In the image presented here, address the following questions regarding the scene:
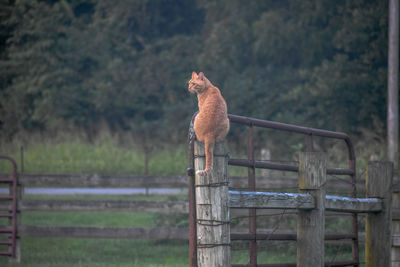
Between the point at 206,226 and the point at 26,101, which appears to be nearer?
the point at 206,226

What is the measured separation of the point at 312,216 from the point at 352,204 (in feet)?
2.10

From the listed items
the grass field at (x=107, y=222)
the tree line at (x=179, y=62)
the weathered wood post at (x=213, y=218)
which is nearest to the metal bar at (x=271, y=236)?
the grass field at (x=107, y=222)

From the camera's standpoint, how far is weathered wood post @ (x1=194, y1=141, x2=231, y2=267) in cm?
330

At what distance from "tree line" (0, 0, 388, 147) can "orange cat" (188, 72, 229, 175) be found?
51.2 feet

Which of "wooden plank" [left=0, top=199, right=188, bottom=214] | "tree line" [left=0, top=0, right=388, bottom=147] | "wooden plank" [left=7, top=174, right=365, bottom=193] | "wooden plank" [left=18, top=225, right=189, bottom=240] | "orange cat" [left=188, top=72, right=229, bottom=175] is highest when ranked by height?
"tree line" [left=0, top=0, right=388, bottom=147]

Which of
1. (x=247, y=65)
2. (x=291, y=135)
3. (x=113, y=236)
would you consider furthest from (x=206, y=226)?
(x=247, y=65)

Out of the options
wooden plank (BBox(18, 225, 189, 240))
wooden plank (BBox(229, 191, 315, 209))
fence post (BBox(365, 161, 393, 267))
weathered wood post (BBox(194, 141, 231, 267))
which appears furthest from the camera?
wooden plank (BBox(18, 225, 189, 240))

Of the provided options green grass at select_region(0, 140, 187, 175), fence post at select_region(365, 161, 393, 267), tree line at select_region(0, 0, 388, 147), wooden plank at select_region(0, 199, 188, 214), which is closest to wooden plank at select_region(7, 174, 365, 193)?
wooden plank at select_region(0, 199, 188, 214)

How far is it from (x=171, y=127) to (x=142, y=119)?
2.48 metres

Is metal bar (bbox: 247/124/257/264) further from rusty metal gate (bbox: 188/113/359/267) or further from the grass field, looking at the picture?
the grass field

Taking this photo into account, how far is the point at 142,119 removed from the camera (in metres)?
25.8

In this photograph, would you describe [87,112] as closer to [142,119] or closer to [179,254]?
[142,119]

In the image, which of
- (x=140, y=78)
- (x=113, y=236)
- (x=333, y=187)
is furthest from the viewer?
(x=140, y=78)

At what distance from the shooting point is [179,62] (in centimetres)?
2452
